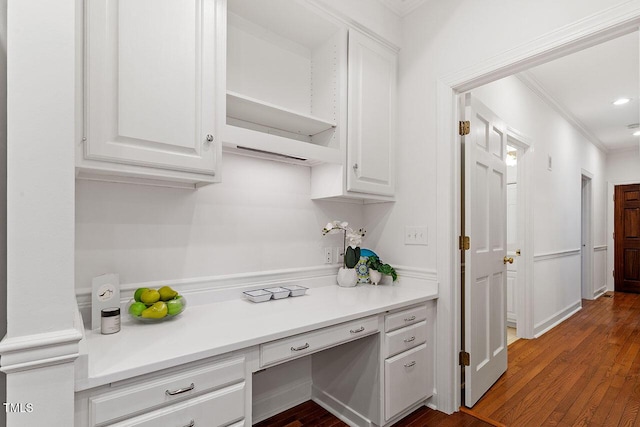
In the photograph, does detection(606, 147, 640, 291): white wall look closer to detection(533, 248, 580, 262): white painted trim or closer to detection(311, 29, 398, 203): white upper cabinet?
detection(533, 248, 580, 262): white painted trim

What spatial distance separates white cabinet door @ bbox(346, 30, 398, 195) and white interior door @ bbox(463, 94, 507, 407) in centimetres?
52

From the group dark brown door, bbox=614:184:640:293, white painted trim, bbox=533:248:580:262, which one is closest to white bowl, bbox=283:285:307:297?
white painted trim, bbox=533:248:580:262

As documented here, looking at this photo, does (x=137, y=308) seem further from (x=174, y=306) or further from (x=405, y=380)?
(x=405, y=380)

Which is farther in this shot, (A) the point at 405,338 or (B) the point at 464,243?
(B) the point at 464,243

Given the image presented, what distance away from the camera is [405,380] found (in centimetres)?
194

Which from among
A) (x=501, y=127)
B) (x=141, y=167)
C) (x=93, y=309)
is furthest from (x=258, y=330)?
(x=501, y=127)

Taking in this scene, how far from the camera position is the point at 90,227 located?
1.46 m

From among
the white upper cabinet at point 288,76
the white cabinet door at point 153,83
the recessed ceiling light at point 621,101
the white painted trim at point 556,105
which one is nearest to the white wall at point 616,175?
the white painted trim at point 556,105

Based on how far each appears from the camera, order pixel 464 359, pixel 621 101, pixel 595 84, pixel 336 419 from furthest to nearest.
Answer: pixel 621 101 < pixel 595 84 < pixel 464 359 < pixel 336 419

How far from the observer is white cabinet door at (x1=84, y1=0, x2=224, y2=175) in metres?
1.24

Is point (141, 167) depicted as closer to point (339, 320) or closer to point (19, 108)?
point (19, 108)

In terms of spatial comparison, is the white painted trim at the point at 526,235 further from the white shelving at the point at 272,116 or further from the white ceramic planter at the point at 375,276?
the white shelving at the point at 272,116

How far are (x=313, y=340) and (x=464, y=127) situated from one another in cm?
169

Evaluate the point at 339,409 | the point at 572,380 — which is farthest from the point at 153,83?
the point at 572,380
